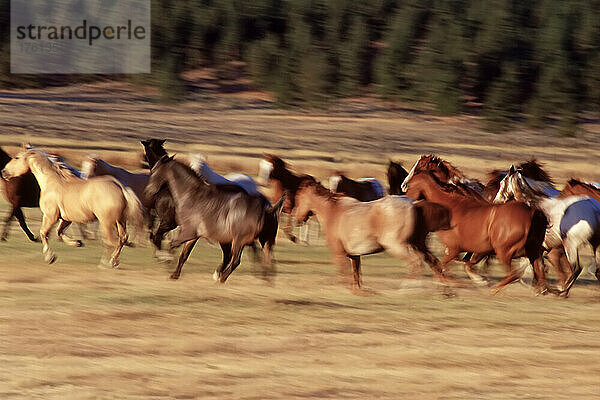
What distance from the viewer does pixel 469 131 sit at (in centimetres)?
3612

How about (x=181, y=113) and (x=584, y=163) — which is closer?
(x=584, y=163)

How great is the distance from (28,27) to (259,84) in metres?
12.2

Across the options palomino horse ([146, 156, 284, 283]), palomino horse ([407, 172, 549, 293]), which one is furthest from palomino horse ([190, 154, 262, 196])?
palomino horse ([407, 172, 549, 293])

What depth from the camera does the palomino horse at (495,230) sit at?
10703 mm

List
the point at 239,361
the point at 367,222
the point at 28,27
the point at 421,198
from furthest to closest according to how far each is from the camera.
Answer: the point at 28,27, the point at 421,198, the point at 367,222, the point at 239,361

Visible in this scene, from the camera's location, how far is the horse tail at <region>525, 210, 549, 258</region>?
10703 mm

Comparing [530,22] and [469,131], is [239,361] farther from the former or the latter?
[530,22]

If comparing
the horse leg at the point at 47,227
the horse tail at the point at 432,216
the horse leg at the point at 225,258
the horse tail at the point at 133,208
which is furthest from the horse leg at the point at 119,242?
the horse tail at the point at 432,216

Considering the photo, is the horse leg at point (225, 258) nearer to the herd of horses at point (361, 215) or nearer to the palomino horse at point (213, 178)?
the herd of horses at point (361, 215)

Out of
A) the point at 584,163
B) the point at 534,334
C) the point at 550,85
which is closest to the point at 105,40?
the point at 550,85

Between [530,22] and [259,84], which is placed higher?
[530,22]

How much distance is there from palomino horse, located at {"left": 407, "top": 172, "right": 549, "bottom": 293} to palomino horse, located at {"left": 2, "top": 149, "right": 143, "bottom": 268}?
12.0ft

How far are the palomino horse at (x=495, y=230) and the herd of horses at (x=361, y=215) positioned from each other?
1cm

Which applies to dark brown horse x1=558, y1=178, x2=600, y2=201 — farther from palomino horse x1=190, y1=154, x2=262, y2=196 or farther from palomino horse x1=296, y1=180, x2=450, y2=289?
palomino horse x1=190, y1=154, x2=262, y2=196
